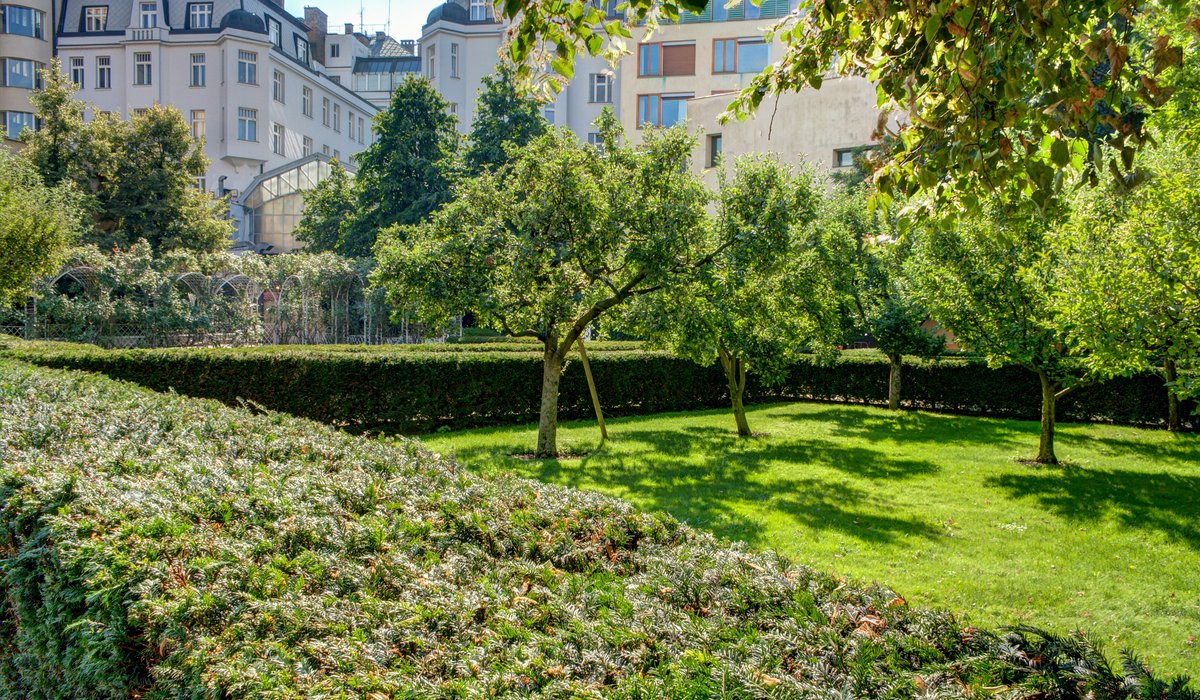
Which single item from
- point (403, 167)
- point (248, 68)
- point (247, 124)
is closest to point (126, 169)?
point (403, 167)

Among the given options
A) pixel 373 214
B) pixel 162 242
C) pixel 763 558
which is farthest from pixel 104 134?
pixel 763 558

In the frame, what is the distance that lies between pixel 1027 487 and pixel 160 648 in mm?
11174

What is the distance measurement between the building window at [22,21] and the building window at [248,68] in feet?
39.9

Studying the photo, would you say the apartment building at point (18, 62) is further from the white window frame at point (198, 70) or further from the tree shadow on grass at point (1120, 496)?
the tree shadow on grass at point (1120, 496)

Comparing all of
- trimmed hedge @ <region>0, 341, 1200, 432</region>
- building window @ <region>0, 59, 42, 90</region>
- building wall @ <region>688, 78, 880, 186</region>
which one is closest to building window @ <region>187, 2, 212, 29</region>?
building window @ <region>0, 59, 42, 90</region>

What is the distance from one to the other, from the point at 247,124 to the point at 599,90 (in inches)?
798

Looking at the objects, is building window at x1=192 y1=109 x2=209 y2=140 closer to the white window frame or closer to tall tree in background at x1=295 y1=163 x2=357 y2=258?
the white window frame

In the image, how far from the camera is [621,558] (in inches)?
118

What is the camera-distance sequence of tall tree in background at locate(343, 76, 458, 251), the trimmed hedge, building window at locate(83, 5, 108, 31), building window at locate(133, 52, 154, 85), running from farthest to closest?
building window at locate(83, 5, 108, 31)
building window at locate(133, 52, 154, 85)
tall tree in background at locate(343, 76, 458, 251)
the trimmed hedge

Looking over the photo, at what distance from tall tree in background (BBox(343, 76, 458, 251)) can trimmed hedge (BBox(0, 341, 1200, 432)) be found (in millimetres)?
17322

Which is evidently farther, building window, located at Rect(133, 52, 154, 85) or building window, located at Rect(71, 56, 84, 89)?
building window, located at Rect(71, 56, 84, 89)

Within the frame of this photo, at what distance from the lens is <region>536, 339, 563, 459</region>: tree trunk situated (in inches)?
495

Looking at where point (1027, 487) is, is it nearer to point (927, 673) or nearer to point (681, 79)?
point (927, 673)

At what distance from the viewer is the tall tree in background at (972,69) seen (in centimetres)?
A: 374
